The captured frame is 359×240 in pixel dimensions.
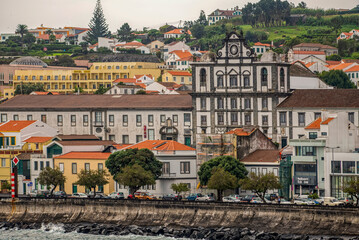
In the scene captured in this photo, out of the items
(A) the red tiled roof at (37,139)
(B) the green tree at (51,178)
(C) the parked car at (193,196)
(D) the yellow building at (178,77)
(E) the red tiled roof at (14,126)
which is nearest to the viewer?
(C) the parked car at (193,196)

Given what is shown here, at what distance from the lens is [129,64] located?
181375mm

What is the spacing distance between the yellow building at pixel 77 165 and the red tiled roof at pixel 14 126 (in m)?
10.1

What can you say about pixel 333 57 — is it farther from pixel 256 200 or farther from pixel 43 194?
pixel 256 200

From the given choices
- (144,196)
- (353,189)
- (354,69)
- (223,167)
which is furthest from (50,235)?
(354,69)

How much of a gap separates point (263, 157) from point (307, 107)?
13.3 meters

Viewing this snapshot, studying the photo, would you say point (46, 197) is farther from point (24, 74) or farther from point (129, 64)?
point (129, 64)

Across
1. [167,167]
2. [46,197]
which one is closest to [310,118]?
[167,167]

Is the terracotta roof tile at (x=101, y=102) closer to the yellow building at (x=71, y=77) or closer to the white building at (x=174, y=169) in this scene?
the white building at (x=174, y=169)

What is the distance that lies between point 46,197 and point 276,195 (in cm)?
1796

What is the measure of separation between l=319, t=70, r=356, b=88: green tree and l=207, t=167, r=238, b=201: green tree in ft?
219

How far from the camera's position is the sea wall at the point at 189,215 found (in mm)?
68938

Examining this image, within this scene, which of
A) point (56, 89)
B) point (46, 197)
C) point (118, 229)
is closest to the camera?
point (118, 229)

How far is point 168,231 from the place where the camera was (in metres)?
74.8

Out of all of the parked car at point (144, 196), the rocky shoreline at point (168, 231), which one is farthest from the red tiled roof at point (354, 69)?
the rocky shoreline at point (168, 231)
